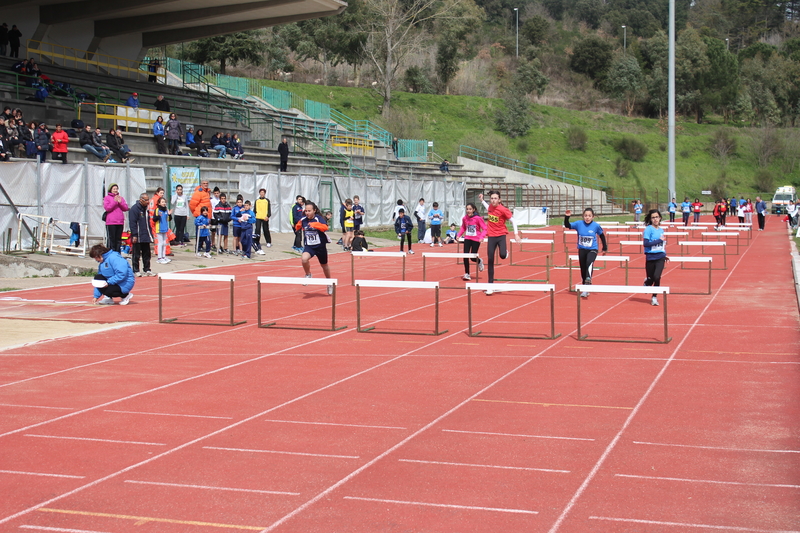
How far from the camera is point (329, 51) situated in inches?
3334

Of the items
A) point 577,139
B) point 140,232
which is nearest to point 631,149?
point 577,139

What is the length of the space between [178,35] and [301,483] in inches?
1757

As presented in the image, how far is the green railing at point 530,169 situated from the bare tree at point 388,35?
11.2 meters

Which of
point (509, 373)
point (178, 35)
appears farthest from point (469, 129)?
point (509, 373)

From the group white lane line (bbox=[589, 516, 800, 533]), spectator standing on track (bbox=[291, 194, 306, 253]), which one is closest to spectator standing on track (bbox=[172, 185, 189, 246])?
spectator standing on track (bbox=[291, 194, 306, 253])

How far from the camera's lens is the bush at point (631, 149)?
7962 cm

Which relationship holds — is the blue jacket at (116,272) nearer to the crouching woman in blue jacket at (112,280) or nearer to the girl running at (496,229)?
the crouching woman in blue jacket at (112,280)

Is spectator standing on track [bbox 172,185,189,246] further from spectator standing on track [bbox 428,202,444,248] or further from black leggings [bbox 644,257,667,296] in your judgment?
black leggings [bbox 644,257,667,296]

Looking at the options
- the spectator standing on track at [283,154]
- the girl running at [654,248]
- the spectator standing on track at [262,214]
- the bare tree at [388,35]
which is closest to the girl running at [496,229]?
the girl running at [654,248]

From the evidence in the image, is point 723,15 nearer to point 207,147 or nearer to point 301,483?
point 207,147

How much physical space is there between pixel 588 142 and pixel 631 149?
4.07m

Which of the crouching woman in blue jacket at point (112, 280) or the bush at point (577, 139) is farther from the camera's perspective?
the bush at point (577, 139)

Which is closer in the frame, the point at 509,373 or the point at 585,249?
the point at 509,373

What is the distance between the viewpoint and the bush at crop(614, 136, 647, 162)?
79.6 meters
